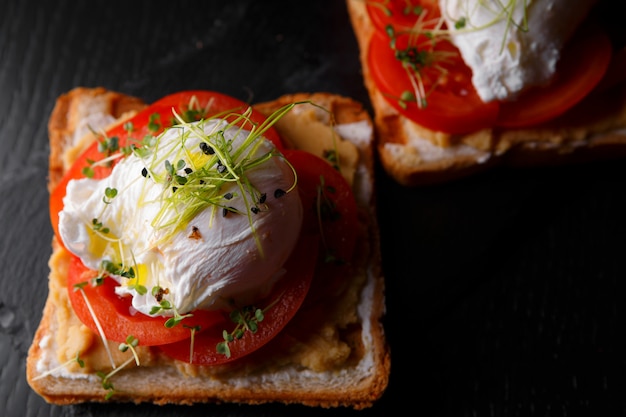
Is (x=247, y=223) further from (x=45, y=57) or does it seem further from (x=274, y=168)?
(x=45, y=57)

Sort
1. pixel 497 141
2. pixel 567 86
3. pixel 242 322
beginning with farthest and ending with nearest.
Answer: pixel 497 141 → pixel 567 86 → pixel 242 322

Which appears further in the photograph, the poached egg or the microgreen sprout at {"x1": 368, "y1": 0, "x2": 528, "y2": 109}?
the microgreen sprout at {"x1": 368, "y1": 0, "x2": 528, "y2": 109}

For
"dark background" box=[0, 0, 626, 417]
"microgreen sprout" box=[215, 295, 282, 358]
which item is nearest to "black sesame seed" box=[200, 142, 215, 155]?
"microgreen sprout" box=[215, 295, 282, 358]

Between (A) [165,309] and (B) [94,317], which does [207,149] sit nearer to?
(A) [165,309]

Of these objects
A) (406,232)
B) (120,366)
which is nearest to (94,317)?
(120,366)

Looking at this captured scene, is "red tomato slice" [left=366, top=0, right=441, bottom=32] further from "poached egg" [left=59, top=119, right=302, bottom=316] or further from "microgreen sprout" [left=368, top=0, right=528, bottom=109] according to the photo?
"poached egg" [left=59, top=119, right=302, bottom=316]

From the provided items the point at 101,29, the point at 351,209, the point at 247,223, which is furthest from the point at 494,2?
the point at 101,29

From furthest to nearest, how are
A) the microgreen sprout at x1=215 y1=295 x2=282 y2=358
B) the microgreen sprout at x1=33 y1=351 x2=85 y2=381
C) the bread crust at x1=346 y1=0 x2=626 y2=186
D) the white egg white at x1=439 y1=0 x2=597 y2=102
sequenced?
the bread crust at x1=346 y1=0 x2=626 y2=186 < the white egg white at x1=439 y1=0 x2=597 y2=102 < the microgreen sprout at x1=33 y1=351 x2=85 y2=381 < the microgreen sprout at x1=215 y1=295 x2=282 y2=358
